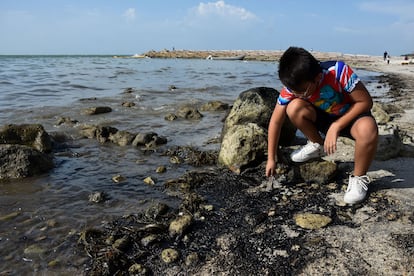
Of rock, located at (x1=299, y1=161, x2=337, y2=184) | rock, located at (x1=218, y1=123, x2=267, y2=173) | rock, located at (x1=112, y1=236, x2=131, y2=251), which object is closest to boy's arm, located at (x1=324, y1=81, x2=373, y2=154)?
rock, located at (x1=299, y1=161, x2=337, y2=184)

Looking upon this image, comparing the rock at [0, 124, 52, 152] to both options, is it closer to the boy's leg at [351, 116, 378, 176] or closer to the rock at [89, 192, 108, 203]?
the rock at [89, 192, 108, 203]

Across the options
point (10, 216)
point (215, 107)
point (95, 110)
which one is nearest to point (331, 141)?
point (10, 216)

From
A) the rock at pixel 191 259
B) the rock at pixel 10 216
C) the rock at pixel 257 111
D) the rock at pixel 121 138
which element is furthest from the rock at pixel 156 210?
the rock at pixel 121 138

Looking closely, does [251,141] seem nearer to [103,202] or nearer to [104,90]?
[103,202]

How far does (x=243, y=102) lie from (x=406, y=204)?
3.19 metres

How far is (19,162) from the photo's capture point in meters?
4.90

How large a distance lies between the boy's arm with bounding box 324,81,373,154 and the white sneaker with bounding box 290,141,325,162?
759mm

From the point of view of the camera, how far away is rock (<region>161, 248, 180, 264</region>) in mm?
2882

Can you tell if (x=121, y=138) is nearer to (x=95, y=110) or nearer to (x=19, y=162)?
(x=19, y=162)

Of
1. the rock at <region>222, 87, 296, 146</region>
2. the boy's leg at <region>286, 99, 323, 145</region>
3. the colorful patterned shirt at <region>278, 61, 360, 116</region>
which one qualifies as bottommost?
the rock at <region>222, 87, 296, 146</region>

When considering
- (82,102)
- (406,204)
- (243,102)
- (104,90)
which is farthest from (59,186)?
(104,90)

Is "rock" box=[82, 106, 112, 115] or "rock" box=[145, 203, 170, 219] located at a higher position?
"rock" box=[82, 106, 112, 115]

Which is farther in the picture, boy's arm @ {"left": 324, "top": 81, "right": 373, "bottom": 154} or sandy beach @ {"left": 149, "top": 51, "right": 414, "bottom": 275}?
boy's arm @ {"left": 324, "top": 81, "right": 373, "bottom": 154}

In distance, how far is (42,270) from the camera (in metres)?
2.87
